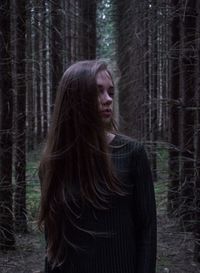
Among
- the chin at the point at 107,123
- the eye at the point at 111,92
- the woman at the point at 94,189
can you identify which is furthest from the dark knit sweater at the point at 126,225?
the eye at the point at 111,92

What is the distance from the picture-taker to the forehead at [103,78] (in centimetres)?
237

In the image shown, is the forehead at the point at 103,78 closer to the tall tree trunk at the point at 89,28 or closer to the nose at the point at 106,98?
the nose at the point at 106,98

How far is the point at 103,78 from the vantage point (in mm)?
2389

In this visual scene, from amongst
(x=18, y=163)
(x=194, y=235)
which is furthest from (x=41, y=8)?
(x=194, y=235)

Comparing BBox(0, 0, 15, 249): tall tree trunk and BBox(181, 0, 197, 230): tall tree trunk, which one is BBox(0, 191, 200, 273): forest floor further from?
BBox(181, 0, 197, 230): tall tree trunk

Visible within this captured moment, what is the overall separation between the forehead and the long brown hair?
0.02 m

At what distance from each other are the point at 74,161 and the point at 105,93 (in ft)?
1.08

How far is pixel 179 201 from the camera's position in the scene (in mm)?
8422

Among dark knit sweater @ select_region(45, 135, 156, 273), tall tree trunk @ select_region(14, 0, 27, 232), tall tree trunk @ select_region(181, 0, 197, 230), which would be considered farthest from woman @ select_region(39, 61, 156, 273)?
tall tree trunk @ select_region(14, 0, 27, 232)

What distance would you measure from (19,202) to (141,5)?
7252 mm

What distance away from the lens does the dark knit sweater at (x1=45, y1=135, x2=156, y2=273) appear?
2.30 metres

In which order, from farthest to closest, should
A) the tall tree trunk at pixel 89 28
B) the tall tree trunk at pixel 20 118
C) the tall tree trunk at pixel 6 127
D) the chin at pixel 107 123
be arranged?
the tall tree trunk at pixel 89 28, the tall tree trunk at pixel 20 118, the tall tree trunk at pixel 6 127, the chin at pixel 107 123

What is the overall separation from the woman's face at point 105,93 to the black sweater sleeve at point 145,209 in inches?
8.7

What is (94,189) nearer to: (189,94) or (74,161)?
(74,161)
